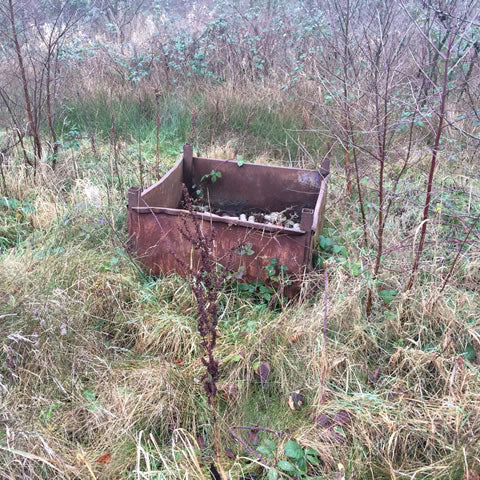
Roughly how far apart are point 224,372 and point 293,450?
0.64 meters

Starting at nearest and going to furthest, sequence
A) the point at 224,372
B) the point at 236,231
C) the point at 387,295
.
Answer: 1. the point at 224,372
2. the point at 387,295
3. the point at 236,231

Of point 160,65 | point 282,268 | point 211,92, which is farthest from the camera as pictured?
point 160,65

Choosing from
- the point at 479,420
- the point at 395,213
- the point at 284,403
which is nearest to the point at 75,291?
Result: the point at 284,403

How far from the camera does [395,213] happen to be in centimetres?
387

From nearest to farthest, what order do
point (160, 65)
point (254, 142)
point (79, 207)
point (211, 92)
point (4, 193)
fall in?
point (79, 207), point (4, 193), point (254, 142), point (211, 92), point (160, 65)

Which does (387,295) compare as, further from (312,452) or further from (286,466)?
(286,466)

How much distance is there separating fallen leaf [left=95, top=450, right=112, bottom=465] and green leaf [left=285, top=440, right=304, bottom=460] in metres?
0.78

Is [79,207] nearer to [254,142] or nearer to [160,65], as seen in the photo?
[254,142]

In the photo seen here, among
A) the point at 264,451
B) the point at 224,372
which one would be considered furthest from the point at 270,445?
the point at 224,372

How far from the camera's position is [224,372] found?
2.44 metres

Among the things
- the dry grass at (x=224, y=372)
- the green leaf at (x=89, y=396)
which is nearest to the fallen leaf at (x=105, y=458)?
the dry grass at (x=224, y=372)

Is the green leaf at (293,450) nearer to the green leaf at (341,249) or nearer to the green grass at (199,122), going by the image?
the green leaf at (341,249)

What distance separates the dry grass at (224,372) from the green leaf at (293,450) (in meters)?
0.07

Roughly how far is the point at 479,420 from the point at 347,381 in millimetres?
594
